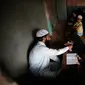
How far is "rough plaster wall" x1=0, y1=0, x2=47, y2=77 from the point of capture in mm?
963

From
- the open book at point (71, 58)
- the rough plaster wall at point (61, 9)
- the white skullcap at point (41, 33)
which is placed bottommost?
the open book at point (71, 58)

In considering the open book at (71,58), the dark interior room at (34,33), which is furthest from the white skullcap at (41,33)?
the open book at (71,58)

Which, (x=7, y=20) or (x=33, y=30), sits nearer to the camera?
(x=7, y=20)

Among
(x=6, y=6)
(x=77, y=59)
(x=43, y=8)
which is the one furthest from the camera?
(x=43, y=8)

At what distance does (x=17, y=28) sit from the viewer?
41.1 inches

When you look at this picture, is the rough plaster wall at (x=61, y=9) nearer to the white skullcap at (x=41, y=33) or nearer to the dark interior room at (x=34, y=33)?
the dark interior room at (x=34, y=33)

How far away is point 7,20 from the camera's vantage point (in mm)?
973

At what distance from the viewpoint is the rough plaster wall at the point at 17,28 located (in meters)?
0.96

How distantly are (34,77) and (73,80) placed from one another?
190 mm

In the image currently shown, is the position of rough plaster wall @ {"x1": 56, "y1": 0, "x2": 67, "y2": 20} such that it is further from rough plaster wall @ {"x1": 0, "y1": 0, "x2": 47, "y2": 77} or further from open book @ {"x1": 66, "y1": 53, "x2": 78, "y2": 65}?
open book @ {"x1": 66, "y1": 53, "x2": 78, "y2": 65}

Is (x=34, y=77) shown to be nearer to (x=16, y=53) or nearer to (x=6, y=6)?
(x=16, y=53)

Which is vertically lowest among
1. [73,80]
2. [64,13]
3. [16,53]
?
[73,80]

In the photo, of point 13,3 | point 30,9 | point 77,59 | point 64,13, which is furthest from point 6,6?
point 77,59

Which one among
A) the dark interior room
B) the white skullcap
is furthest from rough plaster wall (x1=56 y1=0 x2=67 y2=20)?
the white skullcap
